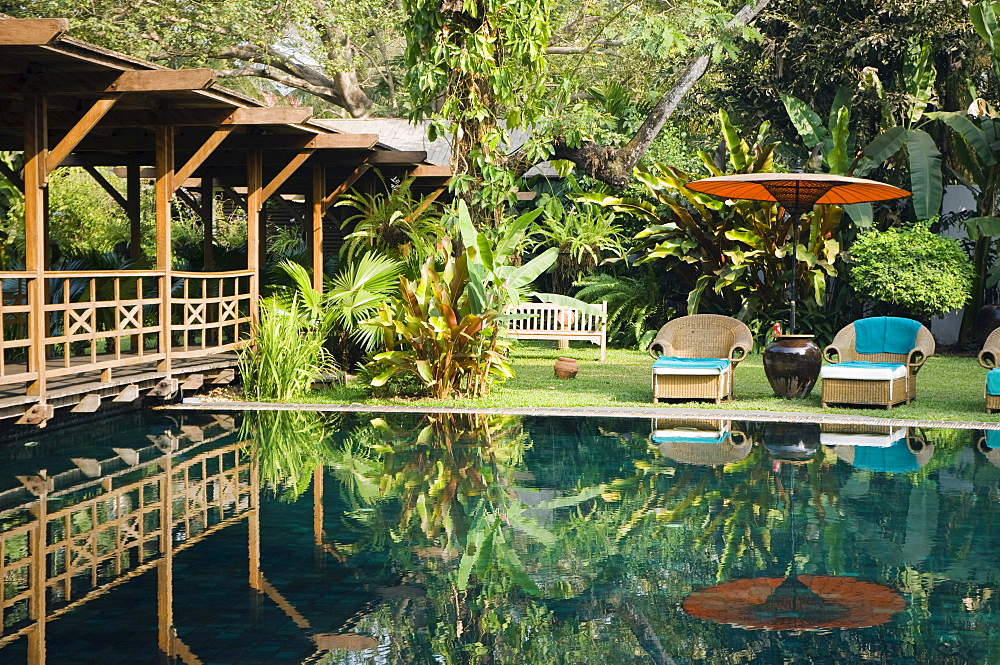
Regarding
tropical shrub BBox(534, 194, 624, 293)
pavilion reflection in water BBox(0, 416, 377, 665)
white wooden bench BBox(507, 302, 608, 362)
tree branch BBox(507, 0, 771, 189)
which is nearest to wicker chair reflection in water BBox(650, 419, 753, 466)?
pavilion reflection in water BBox(0, 416, 377, 665)

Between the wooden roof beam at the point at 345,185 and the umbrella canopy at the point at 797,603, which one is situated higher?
the wooden roof beam at the point at 345,185

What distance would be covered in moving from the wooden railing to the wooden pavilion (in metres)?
0.02

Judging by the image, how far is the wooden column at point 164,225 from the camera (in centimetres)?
1143

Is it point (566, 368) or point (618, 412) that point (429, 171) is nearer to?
point (566, 368)

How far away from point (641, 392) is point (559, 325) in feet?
17.2

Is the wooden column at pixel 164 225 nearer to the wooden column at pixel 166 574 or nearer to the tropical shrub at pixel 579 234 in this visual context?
the wooden column at pixel 166 574

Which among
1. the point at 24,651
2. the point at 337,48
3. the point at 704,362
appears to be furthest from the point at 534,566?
the point at 337,48

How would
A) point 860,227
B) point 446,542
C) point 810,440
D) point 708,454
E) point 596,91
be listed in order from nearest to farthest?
point 446,542 → point 708,454 → point 810,440 → point 860,227 → point 596,91

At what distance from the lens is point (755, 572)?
555 centimetres

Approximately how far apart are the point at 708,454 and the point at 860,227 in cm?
941

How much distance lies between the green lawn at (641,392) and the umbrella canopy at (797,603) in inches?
244

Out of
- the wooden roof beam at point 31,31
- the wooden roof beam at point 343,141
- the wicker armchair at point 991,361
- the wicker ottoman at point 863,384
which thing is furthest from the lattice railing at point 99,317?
the wicker armchair at point 991,361

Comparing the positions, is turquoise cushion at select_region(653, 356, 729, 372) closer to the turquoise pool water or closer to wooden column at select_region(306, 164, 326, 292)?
the turquoise pool water

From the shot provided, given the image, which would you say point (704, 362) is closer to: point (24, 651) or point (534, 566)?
point (534, 566)
